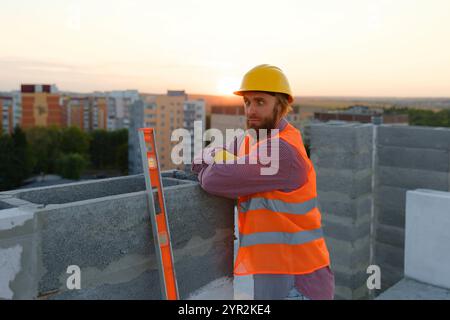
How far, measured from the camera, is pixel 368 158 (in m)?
8.30

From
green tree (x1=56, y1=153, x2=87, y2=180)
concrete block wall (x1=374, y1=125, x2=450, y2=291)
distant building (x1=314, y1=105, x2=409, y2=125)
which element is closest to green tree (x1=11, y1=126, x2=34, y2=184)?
green tree (x1=56, y1=153, x2=87, y2=180)

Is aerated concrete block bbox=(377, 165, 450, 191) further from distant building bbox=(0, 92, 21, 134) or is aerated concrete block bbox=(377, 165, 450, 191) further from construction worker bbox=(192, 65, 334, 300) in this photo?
distant building bbox=(0, 92, 21, 134)

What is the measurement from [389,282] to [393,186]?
179 centimetres

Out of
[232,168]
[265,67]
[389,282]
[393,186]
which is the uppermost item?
[265,67]

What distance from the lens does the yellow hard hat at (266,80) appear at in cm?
269

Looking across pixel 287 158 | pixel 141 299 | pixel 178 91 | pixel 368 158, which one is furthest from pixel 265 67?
pixel 178 91

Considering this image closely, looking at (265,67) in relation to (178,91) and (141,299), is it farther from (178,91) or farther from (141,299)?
(178,91)

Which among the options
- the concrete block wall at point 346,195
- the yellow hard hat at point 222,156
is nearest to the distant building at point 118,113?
the concrete block wall at point 346,195

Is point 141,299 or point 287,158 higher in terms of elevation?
point 287,158

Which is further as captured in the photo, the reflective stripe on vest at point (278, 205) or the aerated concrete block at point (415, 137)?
the aerated concrete block at point (415, 137)

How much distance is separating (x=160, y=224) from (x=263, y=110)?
888mm

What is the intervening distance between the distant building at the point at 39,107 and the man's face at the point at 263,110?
7209cm

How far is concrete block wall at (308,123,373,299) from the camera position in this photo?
8117 mm

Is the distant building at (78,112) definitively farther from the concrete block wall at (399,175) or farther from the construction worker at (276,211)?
the construction worker at (276,211)
